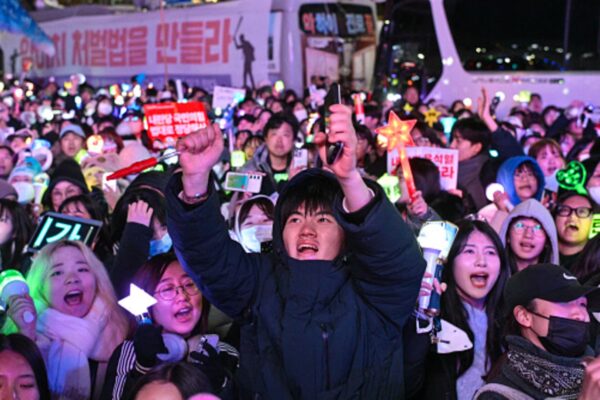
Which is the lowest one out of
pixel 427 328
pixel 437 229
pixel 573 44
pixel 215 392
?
pixel 215 392

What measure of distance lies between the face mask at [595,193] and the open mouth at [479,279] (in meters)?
1.96

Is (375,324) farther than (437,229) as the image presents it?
No

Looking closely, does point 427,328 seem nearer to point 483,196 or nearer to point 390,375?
point 390,375

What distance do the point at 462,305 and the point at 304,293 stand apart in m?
1.36

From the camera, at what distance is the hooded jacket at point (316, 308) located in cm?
283

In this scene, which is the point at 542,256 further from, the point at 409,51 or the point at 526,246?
the point at 409,51

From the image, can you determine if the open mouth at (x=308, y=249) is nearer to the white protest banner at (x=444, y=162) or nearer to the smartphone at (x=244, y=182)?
the smartphone at (x=244, y=182)

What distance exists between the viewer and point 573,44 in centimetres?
1412

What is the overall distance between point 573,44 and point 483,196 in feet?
25.9

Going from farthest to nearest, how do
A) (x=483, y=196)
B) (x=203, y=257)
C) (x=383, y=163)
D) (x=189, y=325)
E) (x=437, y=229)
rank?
(x=383, y=163)
(x=483, y=196)
(x=189, y=325)
(x=437, y=229)
(x=203, y=257)

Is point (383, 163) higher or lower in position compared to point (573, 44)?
lower

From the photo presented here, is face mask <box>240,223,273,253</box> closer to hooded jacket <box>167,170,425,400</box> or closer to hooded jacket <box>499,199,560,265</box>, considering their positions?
hooded jacket <box>499,199,560,265</box>

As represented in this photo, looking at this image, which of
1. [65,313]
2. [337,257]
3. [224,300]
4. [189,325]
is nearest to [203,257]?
[224,300]

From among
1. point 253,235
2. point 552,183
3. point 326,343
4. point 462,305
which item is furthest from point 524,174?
point 326,343
